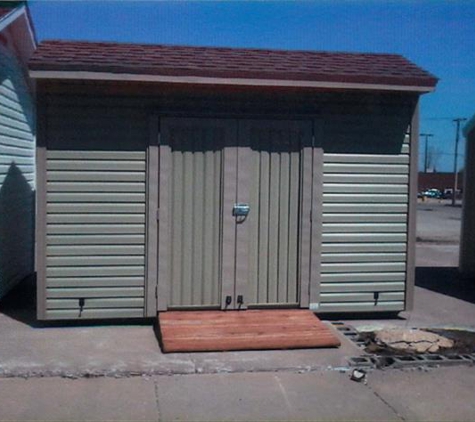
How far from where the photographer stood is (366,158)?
749 cm

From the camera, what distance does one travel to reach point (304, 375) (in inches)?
223

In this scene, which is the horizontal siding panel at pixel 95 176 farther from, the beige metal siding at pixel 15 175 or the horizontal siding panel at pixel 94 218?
the beige metal siding at pixel 15 175

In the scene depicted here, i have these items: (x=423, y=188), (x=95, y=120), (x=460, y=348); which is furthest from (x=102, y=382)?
(x=423, y=188)

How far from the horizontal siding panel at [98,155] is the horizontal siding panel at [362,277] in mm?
2280

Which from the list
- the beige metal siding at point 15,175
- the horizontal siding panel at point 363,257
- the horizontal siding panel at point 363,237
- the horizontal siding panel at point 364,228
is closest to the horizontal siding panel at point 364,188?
the horizontal siding panel at point 364,228

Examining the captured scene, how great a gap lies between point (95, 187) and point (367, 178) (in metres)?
2.79

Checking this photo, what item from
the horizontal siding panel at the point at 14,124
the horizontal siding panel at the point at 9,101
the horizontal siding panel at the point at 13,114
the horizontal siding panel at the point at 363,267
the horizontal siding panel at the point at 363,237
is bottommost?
the horizontal siding panel at the point at 363,267

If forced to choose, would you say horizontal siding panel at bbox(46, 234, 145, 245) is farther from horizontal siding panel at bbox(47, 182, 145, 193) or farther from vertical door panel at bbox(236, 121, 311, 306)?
vertical door panel at bbox(236, 121, 311, 306)

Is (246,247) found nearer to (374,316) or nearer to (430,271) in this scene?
(374,316)

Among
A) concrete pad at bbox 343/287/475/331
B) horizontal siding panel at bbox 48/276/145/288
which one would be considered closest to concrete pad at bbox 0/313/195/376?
horizontal siding panel at bbox 48/276/145/288

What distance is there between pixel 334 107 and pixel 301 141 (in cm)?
50

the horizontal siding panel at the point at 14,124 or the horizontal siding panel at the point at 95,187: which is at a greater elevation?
the horizontal siding panel at the point at 14,124

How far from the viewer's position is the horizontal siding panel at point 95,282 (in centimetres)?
700

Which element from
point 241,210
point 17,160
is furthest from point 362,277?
point 17,160
